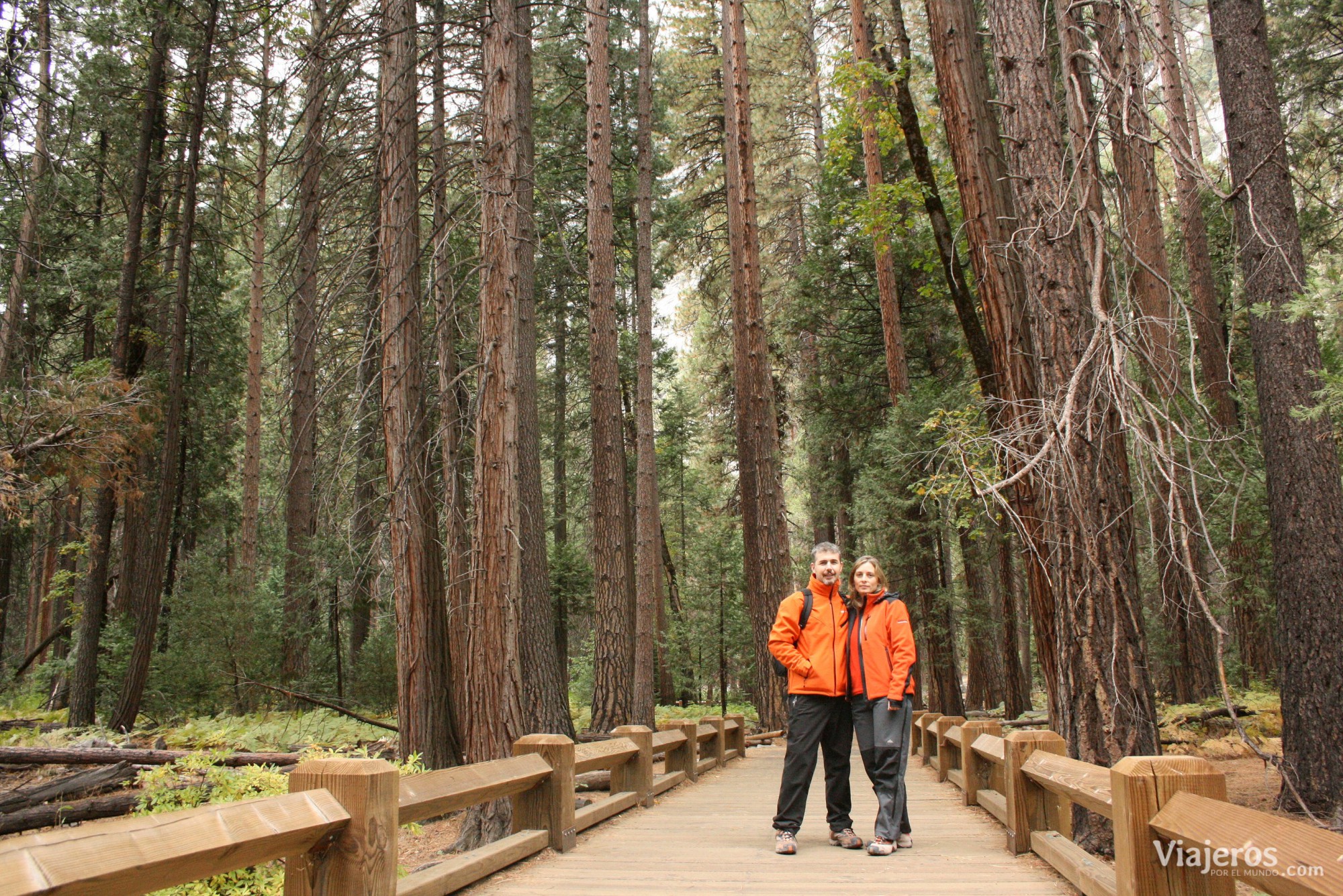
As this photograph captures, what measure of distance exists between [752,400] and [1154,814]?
13701 millimetres

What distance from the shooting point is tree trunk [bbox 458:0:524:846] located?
7082 millimetres

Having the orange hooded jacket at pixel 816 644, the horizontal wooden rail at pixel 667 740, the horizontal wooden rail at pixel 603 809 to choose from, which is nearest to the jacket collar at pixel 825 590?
the orange hooded jacket at pixel 816 644

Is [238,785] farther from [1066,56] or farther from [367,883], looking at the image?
[1066,56]

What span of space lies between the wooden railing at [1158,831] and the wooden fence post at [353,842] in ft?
9.42

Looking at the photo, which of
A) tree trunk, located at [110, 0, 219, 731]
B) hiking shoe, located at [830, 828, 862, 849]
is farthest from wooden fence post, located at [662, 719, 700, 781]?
tree trunk, located at [110, 0, 219, 731]

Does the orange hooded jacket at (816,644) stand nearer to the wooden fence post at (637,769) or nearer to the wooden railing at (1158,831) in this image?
the wooden railing at (1158,831)

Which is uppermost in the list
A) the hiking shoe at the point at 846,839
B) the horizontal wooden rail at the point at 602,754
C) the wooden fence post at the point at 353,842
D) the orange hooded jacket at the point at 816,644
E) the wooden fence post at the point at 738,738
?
the orange hooded jacket at the point at 816,644

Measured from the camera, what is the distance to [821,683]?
227 inches

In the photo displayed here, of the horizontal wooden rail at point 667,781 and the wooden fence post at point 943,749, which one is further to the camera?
the wooden fence post at point 943,749

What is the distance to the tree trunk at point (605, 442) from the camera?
14.5 meters

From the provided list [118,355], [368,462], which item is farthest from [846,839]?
[118,355]

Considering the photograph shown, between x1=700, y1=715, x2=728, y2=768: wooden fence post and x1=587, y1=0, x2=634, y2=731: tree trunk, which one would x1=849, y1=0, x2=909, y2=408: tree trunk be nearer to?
x1=587, y1=0, x2=634, y2=731: tree trunk

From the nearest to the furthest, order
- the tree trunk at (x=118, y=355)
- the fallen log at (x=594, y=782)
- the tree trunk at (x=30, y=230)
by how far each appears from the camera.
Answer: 1. the fallen log at (x=594, y=782)
2. the tree trunk at (x=30, y=230)
3. the tree trunk at (x=118, y=355)

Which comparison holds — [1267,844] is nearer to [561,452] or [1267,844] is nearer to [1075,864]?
[1075,864]
